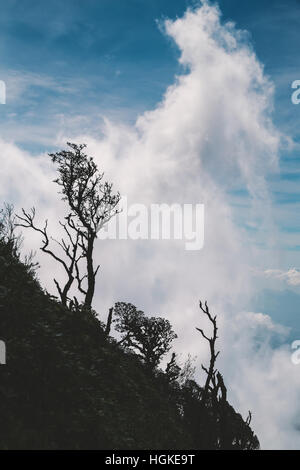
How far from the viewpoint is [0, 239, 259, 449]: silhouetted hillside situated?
31.1 ft

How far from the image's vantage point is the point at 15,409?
9320mm

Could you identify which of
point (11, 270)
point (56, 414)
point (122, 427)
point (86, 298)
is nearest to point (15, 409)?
point (56, 414)

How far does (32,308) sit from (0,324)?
2.68 metres

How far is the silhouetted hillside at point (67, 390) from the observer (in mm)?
9469

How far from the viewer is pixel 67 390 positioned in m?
11.3

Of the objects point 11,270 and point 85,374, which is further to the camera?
point 11,270

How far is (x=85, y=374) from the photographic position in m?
13.4

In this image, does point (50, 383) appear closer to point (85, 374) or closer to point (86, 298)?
point (85, 374)

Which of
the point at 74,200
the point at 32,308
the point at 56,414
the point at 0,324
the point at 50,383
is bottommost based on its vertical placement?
the point at 56,414
